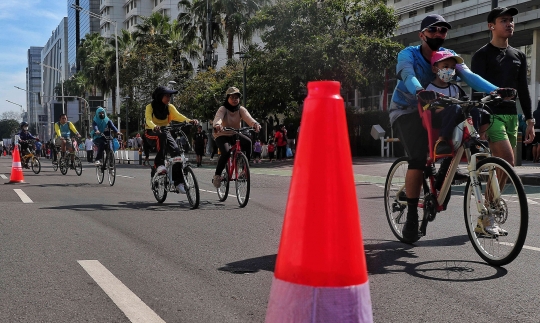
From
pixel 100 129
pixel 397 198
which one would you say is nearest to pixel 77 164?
pixel 100 129

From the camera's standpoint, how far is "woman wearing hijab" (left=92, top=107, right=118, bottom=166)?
50.0 feet

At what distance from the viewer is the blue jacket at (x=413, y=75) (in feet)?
17.6

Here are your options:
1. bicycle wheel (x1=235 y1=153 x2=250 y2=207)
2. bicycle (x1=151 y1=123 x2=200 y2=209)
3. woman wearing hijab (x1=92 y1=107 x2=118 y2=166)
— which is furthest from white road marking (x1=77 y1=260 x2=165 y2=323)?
woman wearing hijab (x1=92 y1=107 x2=118 y2=166)

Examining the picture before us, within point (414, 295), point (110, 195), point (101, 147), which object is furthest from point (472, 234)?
point (101, 147)

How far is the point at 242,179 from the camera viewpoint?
9.47m

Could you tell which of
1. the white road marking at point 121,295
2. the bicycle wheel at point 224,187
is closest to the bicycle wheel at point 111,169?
the bicycle wheel at point 224,187

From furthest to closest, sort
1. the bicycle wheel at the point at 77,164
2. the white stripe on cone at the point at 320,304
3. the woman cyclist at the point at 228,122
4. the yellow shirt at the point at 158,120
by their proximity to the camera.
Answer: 1. the bicycle wheel at the point at 77,164
2. the yellow shirt at the point at 158,120
3. the woman cyclist at the point at 228,122
4. the white stripe on cone at the point at 320,304

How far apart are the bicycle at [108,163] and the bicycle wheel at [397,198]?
930 centimetres

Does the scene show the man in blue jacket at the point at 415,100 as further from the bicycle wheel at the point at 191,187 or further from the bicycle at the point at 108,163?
the bicycle at the point at 108,163

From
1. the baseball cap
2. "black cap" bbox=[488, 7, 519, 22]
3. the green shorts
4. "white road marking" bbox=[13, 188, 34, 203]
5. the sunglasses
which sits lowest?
"white road marking" bbox=[13, 188, 34, 203]

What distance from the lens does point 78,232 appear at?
6707 mm

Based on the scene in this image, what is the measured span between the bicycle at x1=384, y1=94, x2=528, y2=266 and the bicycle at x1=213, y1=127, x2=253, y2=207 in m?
4.11

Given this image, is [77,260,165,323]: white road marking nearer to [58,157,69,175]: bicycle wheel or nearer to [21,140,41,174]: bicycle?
[58,157,69,175]: bicycle wheel

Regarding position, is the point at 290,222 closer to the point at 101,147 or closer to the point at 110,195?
the point at 110,195
